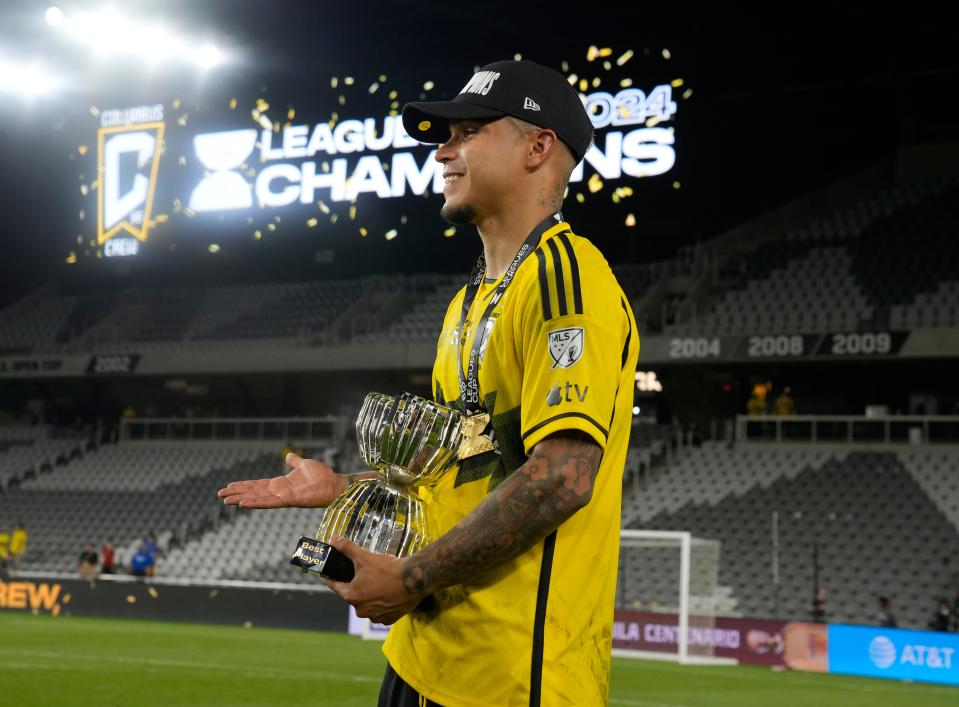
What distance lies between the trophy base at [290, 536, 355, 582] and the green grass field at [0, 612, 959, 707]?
29.5 ft

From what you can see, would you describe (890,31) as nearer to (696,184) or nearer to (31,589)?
(696,184)

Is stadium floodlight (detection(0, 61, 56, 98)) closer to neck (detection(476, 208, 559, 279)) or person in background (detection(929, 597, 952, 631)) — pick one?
person in background (detection(929, 597, 952, 631))

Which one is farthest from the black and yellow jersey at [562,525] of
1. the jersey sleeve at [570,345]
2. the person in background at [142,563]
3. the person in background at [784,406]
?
the person in background at [784,406]

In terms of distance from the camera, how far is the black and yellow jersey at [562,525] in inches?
90.3

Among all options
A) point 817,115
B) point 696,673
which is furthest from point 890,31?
point 696,673

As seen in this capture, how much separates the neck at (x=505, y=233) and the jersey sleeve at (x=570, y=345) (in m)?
0.24

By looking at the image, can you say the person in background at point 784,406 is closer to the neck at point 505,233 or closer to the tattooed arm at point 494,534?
the neck at point 505,233

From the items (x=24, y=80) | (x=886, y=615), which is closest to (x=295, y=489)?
(x=886, y=615)

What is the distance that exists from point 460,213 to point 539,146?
21 cm

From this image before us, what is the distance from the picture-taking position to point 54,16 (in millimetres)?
26516

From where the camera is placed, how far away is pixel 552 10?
87.0 ft

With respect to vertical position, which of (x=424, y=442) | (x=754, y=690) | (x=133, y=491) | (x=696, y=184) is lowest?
(x=754, y=690)

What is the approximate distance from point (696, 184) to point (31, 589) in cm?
1565

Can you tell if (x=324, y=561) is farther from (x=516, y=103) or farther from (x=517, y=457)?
(x=516, y=103)
